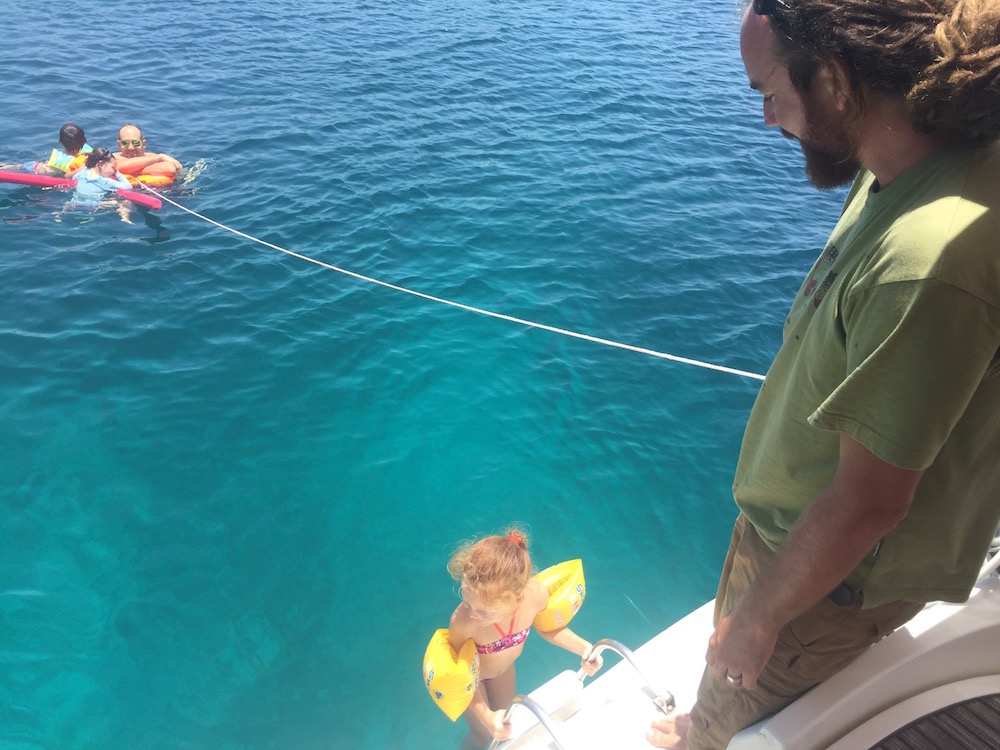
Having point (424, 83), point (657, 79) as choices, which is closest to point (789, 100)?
point (424, 83)

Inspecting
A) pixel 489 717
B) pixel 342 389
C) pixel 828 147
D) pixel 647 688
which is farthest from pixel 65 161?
pixel 828 147

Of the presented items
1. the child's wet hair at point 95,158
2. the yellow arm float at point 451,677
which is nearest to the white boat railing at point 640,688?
the yellow arm float at point 451,677

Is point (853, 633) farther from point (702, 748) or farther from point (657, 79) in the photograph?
point (657, 79)

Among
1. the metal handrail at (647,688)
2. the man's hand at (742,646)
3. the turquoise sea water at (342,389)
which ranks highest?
the man's hand at (742,646)

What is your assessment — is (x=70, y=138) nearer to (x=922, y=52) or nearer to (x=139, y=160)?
(x=139, y=160)

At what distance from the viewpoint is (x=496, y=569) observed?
114 inches

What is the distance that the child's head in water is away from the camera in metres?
2.86

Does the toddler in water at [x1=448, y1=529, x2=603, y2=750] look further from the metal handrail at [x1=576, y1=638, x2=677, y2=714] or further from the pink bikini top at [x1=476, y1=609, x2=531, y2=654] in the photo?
the metal handrail at [x1=576, y1=638, x2=677, y2=714]

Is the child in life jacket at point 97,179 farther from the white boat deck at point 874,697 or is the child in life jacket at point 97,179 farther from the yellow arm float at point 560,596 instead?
the white boat deck at point 874,697

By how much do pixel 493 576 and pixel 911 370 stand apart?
6.85 ft

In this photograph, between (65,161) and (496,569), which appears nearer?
(496,569)

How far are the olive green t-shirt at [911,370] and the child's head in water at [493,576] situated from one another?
1.50 metres

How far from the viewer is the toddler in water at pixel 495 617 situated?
9.43 ft

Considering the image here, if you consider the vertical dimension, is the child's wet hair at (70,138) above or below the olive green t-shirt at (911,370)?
below
